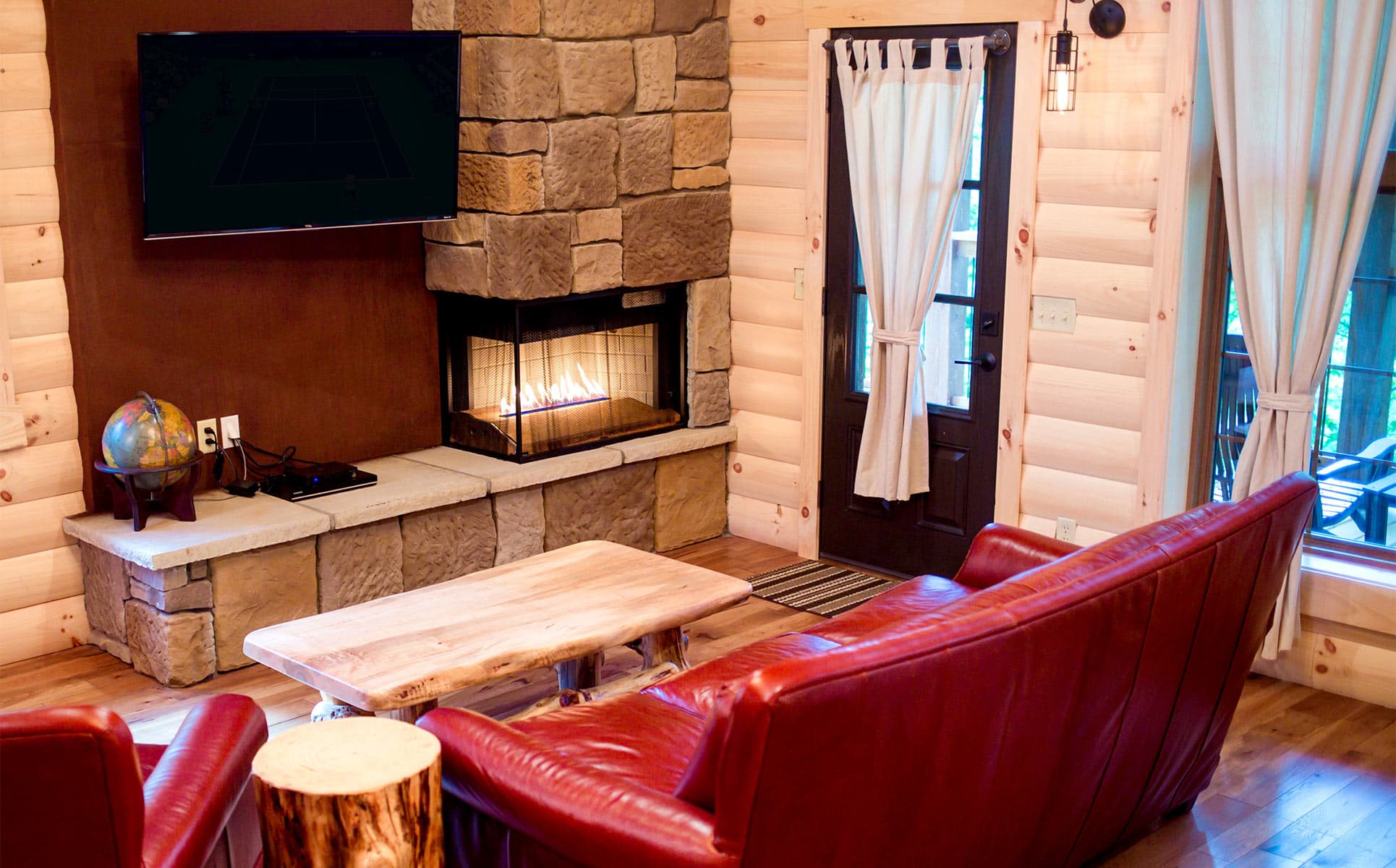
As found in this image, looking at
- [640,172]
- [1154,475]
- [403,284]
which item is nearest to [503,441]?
[403,284]

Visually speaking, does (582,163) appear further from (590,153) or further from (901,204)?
(901,204)

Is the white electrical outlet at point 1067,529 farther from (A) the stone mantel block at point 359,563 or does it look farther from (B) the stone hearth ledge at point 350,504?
(A) the stone mantel block at point 359,563

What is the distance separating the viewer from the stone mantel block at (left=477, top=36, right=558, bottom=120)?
4.93m

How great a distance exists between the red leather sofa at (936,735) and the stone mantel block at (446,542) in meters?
1.81

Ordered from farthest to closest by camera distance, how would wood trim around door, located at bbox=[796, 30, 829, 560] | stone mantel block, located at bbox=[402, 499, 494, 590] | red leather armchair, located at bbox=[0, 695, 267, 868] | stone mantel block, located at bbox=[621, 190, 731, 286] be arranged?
stone mantel block, located at bbox=[621, 190, 731, 286] → wood trim around door, located at bbox=[796, 30, 829, 560] → stone mantel block, located at bbox=[402, 499, 494, 590] → red leather armchair, located at bbox=[0, 695, 267, 868]

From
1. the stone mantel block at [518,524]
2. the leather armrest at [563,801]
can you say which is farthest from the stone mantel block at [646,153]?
the leather armrest at [563,801]

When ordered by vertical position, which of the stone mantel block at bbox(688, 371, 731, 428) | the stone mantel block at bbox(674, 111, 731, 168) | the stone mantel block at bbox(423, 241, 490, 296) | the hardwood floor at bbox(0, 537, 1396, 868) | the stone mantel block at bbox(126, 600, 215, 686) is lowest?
the hardwood floor at bbox(0, 537, 1396, 868)

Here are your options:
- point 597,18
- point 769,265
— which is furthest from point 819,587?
point 597,18

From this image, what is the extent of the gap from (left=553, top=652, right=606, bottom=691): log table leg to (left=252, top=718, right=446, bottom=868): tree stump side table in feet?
4.36

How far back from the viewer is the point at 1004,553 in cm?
388

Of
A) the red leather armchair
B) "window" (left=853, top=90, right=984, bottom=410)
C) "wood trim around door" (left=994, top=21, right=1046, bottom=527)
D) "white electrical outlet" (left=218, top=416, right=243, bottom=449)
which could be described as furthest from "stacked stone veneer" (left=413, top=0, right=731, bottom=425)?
the red leather armchair

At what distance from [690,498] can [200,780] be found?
356 cm

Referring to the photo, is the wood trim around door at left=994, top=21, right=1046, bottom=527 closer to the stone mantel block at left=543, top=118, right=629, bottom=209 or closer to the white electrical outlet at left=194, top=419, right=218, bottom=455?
the stone mantel block at left=543, top=118, right=629, bottom=209

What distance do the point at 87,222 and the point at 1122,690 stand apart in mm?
3452
